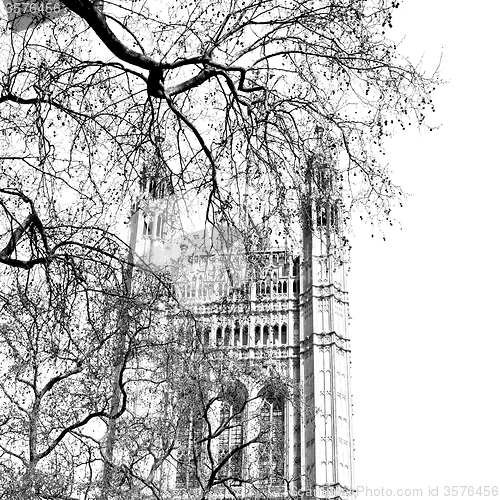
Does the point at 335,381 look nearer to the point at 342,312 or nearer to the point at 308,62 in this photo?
the point at 342,312

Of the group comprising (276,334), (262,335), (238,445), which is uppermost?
(276,334)

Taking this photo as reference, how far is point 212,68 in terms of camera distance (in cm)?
669

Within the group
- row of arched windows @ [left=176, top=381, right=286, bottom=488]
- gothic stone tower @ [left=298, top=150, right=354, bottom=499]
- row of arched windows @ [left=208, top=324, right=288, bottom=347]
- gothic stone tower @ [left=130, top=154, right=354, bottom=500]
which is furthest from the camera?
row of arched windows @ [left=208, top=324, right=288, bottom=347]

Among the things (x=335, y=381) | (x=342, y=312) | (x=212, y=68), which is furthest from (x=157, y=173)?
(x=342, y=312)

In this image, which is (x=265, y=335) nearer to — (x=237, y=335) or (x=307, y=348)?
(x=237, y=335)

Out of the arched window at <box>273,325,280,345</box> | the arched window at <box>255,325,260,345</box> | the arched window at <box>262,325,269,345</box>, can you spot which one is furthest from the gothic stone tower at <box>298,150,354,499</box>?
the arched window at <box>255,325,260,345</box>

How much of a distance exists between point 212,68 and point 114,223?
245cm

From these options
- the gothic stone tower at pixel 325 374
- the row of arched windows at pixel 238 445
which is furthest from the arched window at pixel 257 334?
the row of arched windows at pixel 238 445

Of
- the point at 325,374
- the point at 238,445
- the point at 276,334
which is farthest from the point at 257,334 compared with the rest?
the point at 238,445

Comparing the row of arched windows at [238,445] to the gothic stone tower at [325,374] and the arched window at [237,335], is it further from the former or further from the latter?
the arched window at [237,335]

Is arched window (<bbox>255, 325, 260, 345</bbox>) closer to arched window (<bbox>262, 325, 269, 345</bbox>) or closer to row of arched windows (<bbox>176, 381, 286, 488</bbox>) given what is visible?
arched window (<bbox>262, 325, 269, 345</bbox>)

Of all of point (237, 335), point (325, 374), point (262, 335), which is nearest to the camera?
point (325, 374)

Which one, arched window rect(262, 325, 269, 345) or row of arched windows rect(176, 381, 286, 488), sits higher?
arched window rect(262, 325, 269, 345)

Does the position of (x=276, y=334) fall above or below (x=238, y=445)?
above
